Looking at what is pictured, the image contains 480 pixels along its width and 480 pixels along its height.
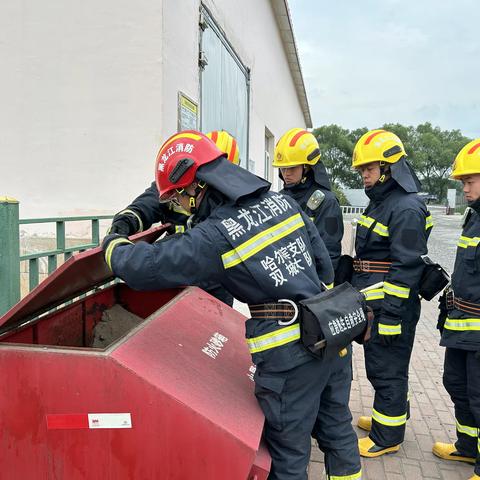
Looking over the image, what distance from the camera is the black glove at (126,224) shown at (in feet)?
8.39

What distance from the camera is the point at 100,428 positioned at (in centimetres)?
150

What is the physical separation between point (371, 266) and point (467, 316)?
0.62 m

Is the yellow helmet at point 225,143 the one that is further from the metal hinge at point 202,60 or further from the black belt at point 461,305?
the black belt at point 461,305

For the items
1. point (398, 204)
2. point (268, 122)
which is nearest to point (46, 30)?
point (398, 204)

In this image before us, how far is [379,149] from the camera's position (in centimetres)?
291

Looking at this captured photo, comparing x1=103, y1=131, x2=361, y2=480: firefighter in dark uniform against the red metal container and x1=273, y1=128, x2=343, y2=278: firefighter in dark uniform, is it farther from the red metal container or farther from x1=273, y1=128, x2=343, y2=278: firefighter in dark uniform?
x1=273, y1=128, x2=343, y2=278: firefighter in dark uniform

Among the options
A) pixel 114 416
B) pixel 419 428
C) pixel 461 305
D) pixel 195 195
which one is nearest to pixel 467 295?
pixel 461 305

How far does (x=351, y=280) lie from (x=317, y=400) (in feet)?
4.56

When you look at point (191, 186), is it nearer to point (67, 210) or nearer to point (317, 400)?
point (317, 400)

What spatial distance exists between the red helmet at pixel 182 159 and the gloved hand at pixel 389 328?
59.8 inches

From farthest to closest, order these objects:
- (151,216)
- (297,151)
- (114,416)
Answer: (297,151) → (151,216) → (114,416)

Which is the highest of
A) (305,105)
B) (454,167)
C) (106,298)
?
(305,105)

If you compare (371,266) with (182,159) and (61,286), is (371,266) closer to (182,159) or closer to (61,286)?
(182,159)

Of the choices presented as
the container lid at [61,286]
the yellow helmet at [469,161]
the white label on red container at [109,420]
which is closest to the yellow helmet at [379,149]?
the yellow helmet at [469,161]
